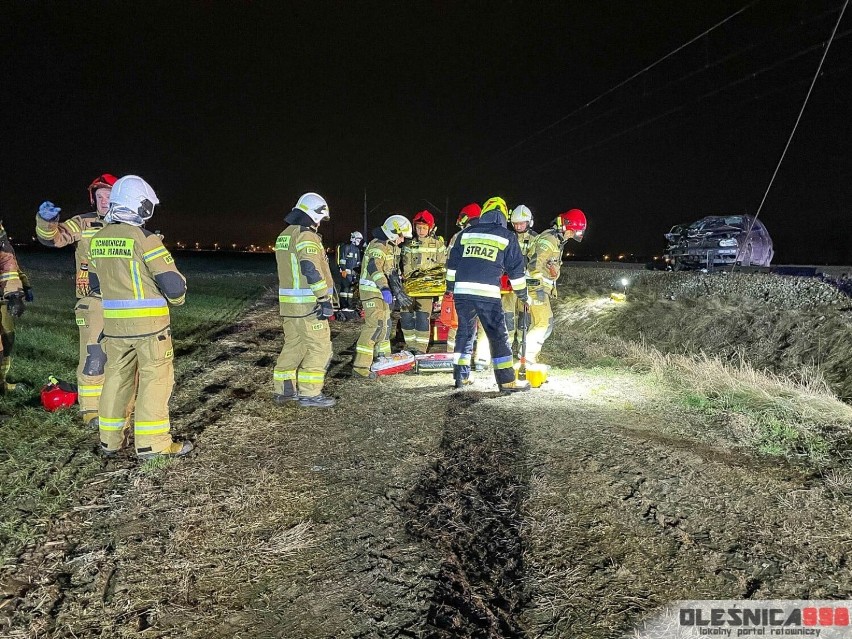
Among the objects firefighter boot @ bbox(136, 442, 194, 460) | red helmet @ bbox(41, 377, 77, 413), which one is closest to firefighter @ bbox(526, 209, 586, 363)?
firefighter boot @ bbox(136, 442, 194, 460)

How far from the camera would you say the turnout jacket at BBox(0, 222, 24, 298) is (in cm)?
534

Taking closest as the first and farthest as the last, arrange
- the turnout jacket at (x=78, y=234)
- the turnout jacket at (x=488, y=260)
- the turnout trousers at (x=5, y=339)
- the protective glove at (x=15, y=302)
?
the turnout jacket at (x=78, y=234)
the protective glove at (x=15, y=302)
the turnout trousers at (x=5, y=339)
the turnout jacket at (x=488, y=260)

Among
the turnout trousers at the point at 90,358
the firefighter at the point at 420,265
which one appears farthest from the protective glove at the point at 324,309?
the firefighter at the point at 420,265

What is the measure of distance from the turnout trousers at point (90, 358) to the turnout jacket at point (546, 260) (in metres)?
5.21

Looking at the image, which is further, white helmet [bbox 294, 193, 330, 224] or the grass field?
white helmet [bbox 294, 193, 330, 224]

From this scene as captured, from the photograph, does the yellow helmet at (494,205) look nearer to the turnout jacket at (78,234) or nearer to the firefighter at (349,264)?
the turnout jacket at (78,234)

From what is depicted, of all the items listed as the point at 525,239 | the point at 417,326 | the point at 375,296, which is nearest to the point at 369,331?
the point at 375,296

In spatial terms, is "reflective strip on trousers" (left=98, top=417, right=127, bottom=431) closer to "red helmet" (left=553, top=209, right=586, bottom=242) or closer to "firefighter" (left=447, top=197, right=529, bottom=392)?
"firefighter" (left=447, top=197, right=529, bottom=392)

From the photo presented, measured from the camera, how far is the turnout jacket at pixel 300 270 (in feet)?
17.1

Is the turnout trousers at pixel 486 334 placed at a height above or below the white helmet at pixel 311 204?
below

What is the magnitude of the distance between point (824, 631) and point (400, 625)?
6.37 ft

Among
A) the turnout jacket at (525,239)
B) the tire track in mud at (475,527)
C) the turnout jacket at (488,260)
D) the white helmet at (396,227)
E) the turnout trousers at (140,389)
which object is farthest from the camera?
the turnout jacket at (525,239)

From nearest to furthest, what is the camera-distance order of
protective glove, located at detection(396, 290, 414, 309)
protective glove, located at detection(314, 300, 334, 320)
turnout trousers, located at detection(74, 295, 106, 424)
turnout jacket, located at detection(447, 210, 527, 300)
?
turnout trousers, located at detection(74, 295, 106, 424), protective glove, located at detection(314, 300, 334, 320), turnout jacket, located at detection(447, 210, 527, 300), protective glove, located at detection(396, 290, 414, 309)

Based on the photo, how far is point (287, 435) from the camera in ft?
15.5
